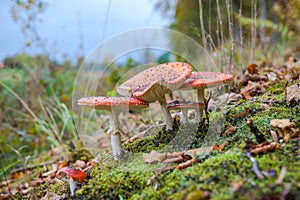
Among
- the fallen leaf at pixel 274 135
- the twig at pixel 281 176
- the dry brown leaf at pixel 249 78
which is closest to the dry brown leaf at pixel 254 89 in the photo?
the dry brown leaf at pixel 249 78

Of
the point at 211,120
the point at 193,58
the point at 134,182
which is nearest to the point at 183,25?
the point at 193,58

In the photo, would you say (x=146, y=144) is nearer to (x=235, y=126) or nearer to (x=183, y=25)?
(x=235, y=126)

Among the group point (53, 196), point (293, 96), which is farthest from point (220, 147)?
point (53, 196)

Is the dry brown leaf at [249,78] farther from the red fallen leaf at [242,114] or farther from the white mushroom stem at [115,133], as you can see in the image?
the white mushroom stem at [115,133]

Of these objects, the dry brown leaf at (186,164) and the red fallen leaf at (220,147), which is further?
the red fallen leaf at (220,147)

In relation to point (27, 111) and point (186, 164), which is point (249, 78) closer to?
point (186, 164)
